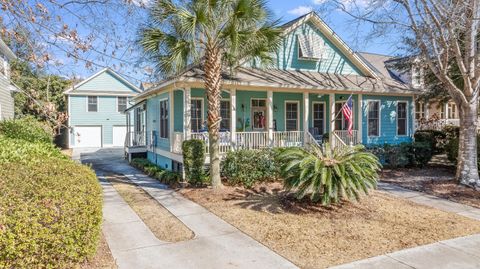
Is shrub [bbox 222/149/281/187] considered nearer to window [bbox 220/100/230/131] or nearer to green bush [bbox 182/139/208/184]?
green bush [bbox 182/139/208/184]

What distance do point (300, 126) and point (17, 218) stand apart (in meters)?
13.6

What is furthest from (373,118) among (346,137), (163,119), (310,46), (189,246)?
(189,246)

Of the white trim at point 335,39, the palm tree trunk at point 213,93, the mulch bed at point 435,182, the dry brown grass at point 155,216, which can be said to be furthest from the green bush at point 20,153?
the white trim at point 335,39

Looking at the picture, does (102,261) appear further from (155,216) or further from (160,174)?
(160,174)

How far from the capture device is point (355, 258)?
17.1 ft

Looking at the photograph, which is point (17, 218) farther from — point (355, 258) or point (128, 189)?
point (128, 189)

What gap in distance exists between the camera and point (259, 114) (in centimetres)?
1554

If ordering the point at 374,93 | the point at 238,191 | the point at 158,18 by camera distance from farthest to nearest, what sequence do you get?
the point at 374,93, the point at 238,191, the point at 158,18

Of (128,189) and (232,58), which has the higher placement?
(232,58)

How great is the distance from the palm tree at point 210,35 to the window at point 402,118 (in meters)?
10.3

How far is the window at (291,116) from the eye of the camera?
16141 millimetres

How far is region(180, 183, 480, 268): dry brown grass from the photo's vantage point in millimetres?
5543

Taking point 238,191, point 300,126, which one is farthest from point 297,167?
point 300,126

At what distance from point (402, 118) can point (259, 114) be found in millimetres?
8138
